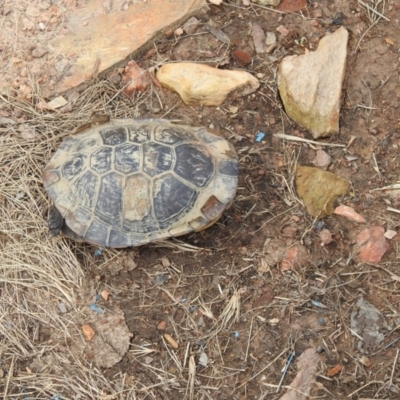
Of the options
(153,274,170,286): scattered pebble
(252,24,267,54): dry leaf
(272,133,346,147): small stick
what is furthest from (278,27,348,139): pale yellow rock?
(153,274,170,286): scattered pebble

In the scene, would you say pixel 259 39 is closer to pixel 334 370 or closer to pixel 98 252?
pixel 98 252

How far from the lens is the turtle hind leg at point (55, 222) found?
3.14 meters

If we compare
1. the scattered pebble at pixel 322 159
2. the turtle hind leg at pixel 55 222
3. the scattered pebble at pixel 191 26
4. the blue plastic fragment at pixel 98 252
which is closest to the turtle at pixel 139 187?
the turtle hind leg at pixel 55 222

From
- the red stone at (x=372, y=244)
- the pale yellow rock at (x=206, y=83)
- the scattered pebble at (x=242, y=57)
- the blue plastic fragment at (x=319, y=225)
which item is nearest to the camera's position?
the red stone at (x=372, y=244)

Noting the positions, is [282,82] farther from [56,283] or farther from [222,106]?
[56,283]

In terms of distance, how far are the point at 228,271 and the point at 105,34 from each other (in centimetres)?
172

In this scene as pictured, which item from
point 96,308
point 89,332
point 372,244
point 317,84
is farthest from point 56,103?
point 372,244

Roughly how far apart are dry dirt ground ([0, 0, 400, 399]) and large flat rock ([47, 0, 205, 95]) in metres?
0.15

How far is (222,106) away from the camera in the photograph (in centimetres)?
352

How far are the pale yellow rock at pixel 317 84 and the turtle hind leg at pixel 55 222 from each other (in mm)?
1486

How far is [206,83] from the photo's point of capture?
3.47 meters

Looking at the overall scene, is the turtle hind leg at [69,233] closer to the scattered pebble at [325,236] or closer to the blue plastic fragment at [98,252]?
the blue plastic fragment at [98,252]

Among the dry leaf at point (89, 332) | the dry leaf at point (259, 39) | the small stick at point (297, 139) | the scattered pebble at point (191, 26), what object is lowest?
the dry leaf at point (89, 332)

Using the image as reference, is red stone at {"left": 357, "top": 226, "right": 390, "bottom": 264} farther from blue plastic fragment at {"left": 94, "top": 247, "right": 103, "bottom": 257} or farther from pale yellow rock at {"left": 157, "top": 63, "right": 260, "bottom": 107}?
blue plastic fragment at {"left": 94, "top": 247, "right": 103, "bottom": 257}
